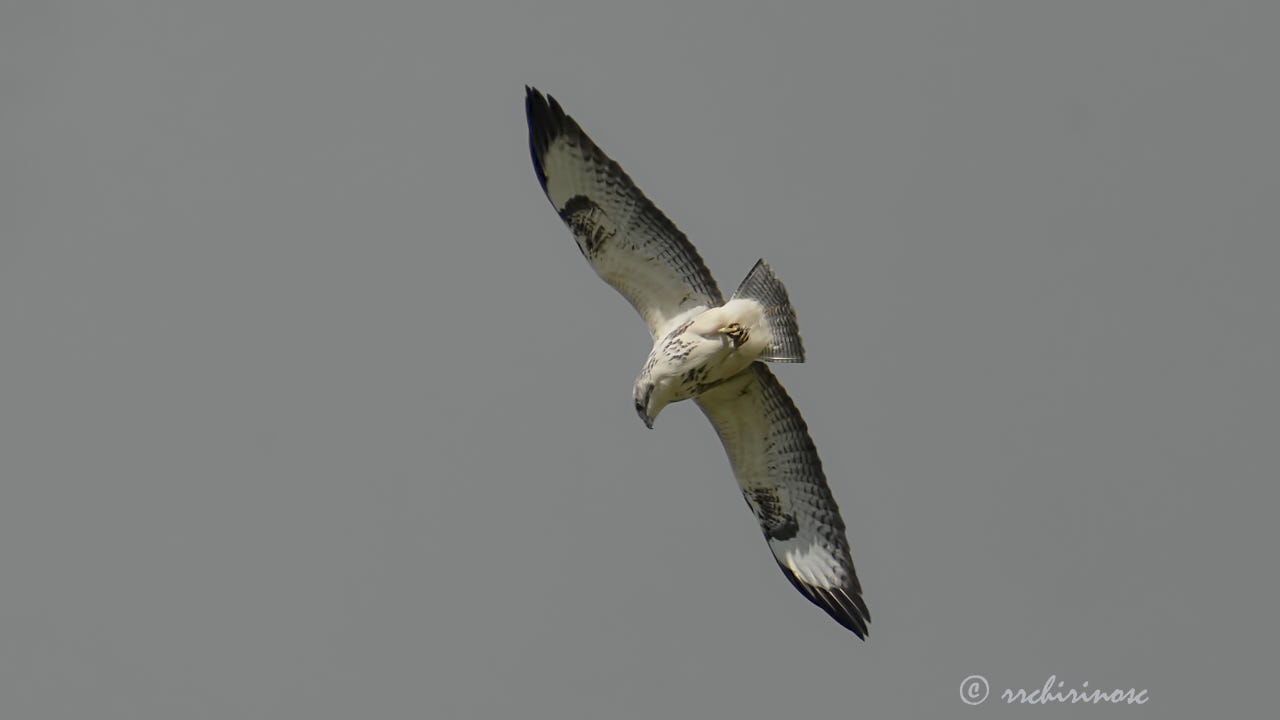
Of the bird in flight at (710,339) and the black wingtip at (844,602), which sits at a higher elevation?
the bird in flight at (710,339)

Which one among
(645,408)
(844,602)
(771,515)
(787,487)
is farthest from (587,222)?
(844,602)

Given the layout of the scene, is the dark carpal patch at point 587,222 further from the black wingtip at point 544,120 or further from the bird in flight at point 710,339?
the black wingtip at point 544,120

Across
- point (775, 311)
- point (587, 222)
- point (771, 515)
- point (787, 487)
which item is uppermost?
point (775, 311)

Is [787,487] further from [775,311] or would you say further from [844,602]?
[775,311]

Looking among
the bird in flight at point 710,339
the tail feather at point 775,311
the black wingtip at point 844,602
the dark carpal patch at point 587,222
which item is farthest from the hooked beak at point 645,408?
the black wingtip at point 844,602

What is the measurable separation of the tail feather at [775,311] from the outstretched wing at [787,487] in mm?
407

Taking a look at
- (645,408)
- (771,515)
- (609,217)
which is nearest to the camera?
(645,408)

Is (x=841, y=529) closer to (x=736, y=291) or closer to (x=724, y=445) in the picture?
(x=724, y=445)

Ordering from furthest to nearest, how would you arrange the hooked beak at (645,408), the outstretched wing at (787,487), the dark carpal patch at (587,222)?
the outstretched wing at (787,487) → the dark carpal patch at (587,222) → the hooked beak at (645,408)

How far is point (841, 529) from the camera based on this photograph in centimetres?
1194

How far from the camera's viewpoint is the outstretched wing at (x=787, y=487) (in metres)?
11.6

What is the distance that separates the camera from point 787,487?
12.0 metres

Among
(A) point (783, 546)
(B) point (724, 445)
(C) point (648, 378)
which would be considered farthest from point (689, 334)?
(A) point (783, 546)

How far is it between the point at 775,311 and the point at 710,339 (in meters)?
0.51
